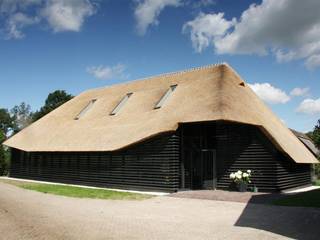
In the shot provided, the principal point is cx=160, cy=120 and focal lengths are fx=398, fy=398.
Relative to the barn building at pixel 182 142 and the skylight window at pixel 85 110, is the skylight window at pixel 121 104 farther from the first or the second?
the skylight window at pixel 85 110

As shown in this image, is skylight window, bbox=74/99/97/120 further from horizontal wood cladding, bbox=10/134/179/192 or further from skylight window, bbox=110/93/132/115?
skylight window, bbox=110/93/132/115

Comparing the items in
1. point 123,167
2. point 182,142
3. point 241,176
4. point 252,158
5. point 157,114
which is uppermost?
point 157,114

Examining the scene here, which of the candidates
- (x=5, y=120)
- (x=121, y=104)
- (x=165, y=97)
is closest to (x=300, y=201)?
(x=165, y=97)

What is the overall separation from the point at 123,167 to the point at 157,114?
13.4 feet

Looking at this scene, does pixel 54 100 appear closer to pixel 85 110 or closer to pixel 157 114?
pixel 85 110

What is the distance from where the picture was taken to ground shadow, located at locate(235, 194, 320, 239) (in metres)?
11.1

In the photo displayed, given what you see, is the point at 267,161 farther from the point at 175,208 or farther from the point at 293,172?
the point at 175,208

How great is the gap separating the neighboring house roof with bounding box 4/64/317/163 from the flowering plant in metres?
2.35

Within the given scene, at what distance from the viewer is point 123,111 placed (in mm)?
30344

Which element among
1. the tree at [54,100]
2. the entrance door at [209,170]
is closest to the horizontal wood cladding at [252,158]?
the entrance door at [209,170]

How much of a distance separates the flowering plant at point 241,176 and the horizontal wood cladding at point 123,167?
3325mm

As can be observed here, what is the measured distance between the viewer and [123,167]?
83.4 ft

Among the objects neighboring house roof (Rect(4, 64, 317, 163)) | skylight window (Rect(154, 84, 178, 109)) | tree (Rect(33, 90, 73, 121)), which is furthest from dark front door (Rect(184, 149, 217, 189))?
tree (Rect(33, 90, 73, 121))

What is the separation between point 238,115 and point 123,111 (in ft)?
34.6
